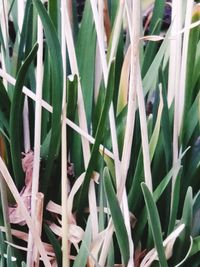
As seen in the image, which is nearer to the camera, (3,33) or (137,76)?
(137,76)

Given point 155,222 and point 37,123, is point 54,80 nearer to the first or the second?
point 37,123

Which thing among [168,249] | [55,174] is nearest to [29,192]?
[55,174]

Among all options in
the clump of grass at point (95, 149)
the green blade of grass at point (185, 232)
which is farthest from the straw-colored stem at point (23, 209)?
the green blade of grass at point (185, 232)

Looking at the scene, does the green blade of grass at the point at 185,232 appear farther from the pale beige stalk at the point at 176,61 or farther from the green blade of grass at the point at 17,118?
the green blade of grass at the point at 17,118

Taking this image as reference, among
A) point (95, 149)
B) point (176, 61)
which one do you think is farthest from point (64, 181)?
point (176, 61)

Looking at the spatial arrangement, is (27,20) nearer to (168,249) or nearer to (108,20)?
(108,20)
